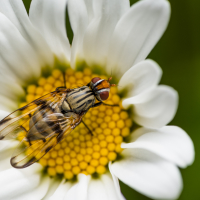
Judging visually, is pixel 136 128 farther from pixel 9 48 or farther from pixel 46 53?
pixel 9 48

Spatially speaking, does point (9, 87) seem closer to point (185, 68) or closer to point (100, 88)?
point (100, 88)

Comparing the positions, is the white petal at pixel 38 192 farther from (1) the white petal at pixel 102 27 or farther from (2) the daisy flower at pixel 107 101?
(1) the white petal at pixel 102 27

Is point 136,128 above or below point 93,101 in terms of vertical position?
below

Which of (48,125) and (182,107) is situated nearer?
(48,125)

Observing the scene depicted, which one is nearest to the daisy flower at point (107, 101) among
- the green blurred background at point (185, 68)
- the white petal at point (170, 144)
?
the white petal at point (170, 144)

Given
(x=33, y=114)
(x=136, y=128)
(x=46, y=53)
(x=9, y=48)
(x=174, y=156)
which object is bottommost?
(x=136, y=128)

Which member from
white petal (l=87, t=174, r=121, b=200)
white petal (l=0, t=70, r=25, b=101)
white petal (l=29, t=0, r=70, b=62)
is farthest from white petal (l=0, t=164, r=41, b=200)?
white petal (l=29, t=0, r=70, b=62)

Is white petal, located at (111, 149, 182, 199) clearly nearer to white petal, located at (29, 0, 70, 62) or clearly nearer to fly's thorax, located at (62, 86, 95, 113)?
fly's thorax, located at (62, 86, 95, 113)

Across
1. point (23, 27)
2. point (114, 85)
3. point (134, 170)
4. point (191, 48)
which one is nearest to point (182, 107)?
point (191, 48)
